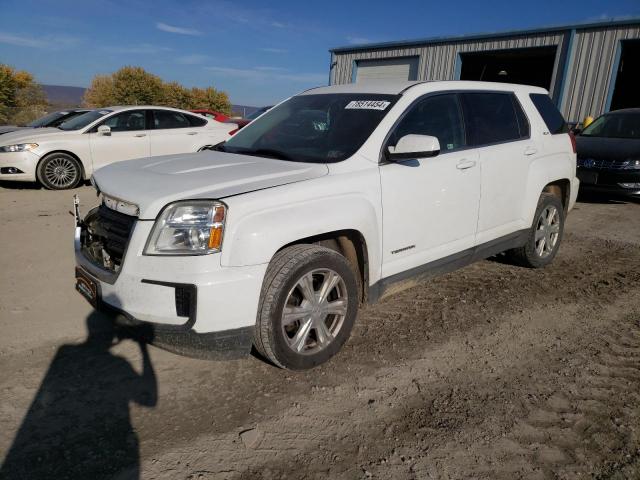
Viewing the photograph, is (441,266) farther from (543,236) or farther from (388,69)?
(388,69)

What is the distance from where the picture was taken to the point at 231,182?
2.81 meters

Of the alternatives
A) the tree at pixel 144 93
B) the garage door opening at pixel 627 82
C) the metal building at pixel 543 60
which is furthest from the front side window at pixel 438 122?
the tree at pixel 144 93

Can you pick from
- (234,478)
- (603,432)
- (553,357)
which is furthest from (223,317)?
(553,357)

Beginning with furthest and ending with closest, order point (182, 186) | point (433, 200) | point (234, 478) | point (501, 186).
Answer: point (501, 186), point (433, 200), point (182, 186), point (234, 478)

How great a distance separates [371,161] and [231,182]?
958 mm

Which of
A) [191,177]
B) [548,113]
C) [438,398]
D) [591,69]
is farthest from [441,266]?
[591,69]

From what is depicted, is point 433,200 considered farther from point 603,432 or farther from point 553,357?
point 603,432

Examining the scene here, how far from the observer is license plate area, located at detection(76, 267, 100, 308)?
9.24 ft

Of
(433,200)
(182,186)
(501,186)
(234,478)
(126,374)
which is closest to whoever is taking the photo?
(234,478)

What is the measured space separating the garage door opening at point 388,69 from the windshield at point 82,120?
13952mm

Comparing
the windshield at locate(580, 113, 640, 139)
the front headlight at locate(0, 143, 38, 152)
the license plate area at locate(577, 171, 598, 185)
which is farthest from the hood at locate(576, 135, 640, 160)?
the front headlight at locate(0, 143, 38, 152)

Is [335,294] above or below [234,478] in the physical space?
above

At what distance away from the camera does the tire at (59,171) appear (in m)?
8.48

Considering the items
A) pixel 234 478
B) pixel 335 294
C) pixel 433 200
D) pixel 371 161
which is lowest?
pixel 234 478
